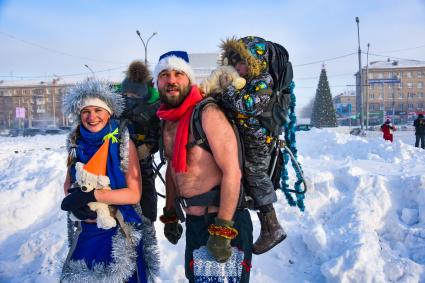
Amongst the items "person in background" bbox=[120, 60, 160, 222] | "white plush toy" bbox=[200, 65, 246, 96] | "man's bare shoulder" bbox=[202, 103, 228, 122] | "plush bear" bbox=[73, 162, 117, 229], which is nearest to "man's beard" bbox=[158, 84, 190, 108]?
"white plush toy" bbox=[200, 65, 246, 96]

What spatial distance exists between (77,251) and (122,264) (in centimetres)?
38

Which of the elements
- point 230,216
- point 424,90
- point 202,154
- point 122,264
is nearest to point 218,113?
point 202,154

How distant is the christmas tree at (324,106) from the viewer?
1636 inches

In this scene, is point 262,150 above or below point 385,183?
above

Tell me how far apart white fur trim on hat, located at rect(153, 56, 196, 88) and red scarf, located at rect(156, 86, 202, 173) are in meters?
0.20

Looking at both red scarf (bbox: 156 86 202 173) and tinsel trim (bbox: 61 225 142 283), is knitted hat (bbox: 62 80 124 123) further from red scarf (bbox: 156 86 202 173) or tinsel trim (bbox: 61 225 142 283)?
tinsel trim (bbox: 61 225 142 283)

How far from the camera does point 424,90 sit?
71312 mm

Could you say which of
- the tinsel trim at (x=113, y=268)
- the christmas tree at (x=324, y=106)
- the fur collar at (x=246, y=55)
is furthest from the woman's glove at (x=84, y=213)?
the christmas tree at (x=324, y=106)

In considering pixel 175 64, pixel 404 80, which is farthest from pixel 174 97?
pixel 404 80

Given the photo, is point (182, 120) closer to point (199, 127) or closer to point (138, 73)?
point (199, 127)

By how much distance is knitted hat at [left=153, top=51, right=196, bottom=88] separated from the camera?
8.64ft

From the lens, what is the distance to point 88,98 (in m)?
2.58

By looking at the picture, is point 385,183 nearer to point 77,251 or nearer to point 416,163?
point 416,163

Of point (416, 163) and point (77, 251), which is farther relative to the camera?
point (416, 163)
